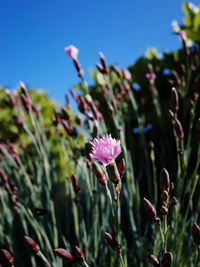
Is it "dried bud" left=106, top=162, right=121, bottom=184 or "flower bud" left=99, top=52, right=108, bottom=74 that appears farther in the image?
"flower bud" left=99, top=52, right=108, bottom=74

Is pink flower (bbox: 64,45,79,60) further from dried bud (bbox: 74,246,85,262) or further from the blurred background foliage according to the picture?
dried bud (bbox: 74,246,85,262)

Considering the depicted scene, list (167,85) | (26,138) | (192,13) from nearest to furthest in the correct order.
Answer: (192,13)
(167,85)
(26,138)

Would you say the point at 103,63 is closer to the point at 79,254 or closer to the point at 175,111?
the point at 175,111

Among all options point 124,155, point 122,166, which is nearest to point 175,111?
point 124,155

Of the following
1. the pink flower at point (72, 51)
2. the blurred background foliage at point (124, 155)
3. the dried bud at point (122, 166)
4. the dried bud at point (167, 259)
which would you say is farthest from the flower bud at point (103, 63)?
the dried bud at point (167, 259)

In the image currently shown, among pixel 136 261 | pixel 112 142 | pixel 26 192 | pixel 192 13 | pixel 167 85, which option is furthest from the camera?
pixel 167 85

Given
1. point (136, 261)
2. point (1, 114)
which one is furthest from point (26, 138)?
point (136, 261)

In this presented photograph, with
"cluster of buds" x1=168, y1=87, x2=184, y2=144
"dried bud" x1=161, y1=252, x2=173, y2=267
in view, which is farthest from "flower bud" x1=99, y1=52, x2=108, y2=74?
"dried bud" x1=161, y1=252, x2=173, y2=267

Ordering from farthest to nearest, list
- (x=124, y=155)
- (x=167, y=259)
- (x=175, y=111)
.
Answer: (x=124, y=155) < (x=175, y=111) < (x=167, y=259)

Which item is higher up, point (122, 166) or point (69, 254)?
point (122, 166)

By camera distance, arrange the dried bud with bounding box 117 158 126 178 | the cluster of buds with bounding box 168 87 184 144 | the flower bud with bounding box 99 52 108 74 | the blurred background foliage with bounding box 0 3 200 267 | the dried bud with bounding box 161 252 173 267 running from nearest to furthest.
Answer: the dried bud with bounding box 161 252 173 267, the dried bud with bounding box 117 158 126 178, the cluster of buds with bounding box 168 87 184 144, the blurred background foliage with bounding box 0 3 200 267, the flower bud with bounding box 99 52 108 74

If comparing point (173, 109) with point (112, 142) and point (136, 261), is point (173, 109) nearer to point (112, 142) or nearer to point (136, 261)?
point (112, 142)
